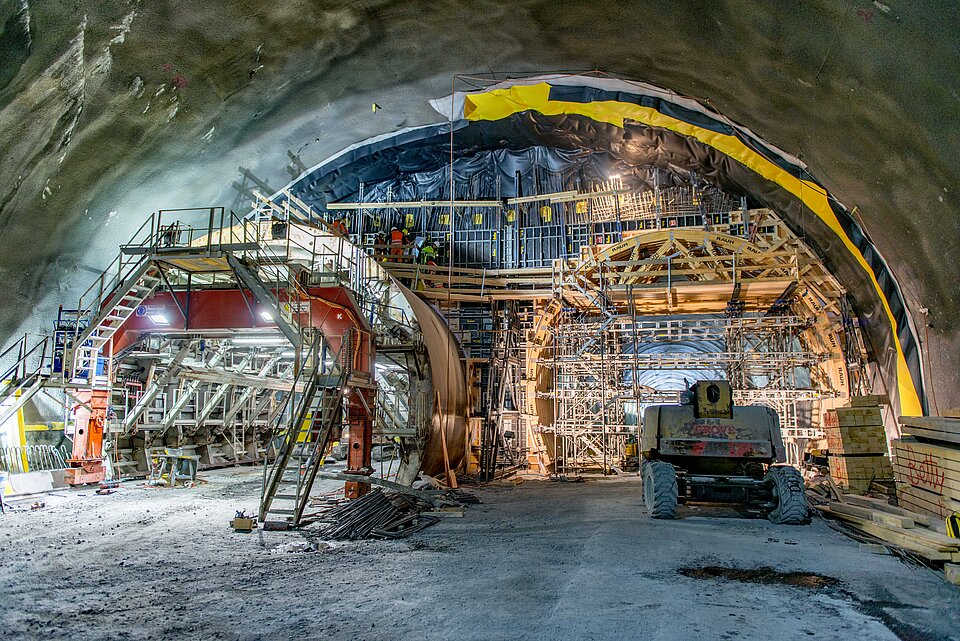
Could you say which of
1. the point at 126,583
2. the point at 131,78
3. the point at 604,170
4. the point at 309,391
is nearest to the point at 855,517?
the point at 309,391

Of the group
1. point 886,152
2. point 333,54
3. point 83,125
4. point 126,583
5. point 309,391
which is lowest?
point 126,583

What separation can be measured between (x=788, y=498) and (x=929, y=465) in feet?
6.35

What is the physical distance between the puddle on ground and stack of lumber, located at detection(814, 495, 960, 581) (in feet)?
4.21

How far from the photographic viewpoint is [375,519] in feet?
29.1

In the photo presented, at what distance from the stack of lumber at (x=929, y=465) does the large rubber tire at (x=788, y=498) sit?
4.94 ft

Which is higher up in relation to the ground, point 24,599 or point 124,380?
point 124,380

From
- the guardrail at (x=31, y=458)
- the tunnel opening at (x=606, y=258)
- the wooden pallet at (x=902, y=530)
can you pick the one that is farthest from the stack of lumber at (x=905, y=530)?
the guardrail at (x=31, y=458)

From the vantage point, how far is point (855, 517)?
29.7 feet

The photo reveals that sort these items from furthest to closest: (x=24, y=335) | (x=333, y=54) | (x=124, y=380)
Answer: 1. (x=124, y=380)
2. (x=24, y=335)
3. (x=333, y=54)

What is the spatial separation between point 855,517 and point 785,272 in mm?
9557

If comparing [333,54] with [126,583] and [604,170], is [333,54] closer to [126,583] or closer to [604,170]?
[126,583]

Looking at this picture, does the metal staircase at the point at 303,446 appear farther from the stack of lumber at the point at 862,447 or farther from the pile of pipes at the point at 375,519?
the stack of lumber at the point at 862,447

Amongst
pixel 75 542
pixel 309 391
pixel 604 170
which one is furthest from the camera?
pixel 604 170

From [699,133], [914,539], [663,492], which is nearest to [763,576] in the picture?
[914,539]
